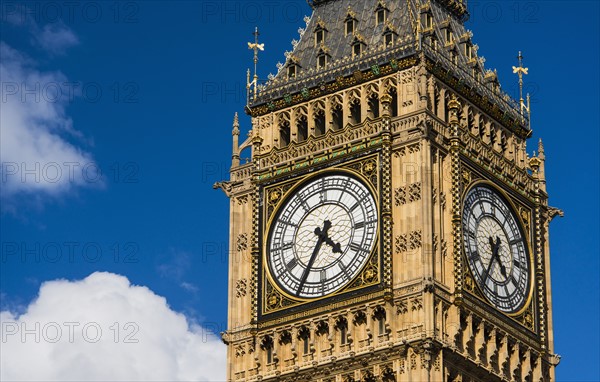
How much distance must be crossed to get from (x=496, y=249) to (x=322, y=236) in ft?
20.4

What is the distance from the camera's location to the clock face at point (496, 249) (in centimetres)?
8081

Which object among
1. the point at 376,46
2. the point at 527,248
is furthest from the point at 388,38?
the point at 527,248

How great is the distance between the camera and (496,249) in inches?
3226

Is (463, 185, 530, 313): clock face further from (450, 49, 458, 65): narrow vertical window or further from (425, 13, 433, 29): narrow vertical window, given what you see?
(425, 13, 433, 29): narrow vertical window

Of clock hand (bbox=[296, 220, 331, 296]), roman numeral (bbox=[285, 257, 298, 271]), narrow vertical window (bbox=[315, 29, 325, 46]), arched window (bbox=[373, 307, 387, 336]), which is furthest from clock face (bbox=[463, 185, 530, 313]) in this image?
narrow vertical window (bbox=[315, 29, 325, 46])

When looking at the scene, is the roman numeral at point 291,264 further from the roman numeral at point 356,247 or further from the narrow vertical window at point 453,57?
the narrow vertical window at point 453,57

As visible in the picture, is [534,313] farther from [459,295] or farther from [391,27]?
[391,27]

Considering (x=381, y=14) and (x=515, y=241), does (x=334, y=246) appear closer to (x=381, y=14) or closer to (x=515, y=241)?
(x=515, y=241)

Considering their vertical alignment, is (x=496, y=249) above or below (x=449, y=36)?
below

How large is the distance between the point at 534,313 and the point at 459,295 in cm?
503

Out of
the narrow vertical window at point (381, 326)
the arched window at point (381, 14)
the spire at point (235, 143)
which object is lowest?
the narrow vertical window at point (381, 326)

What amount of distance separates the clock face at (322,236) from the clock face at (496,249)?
3.68m

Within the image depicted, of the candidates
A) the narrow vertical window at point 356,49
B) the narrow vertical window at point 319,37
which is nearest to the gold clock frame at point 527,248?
the narrow vertical window at point 356,49

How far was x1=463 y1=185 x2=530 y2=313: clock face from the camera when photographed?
8081cm
